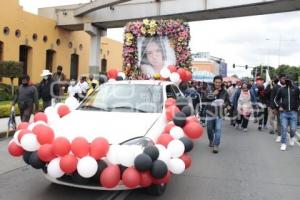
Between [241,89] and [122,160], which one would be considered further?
[241,89]

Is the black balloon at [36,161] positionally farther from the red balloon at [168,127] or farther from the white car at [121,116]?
the red balloon at [168,127]

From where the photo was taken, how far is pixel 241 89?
1494cm

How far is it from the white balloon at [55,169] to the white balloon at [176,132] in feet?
5.81

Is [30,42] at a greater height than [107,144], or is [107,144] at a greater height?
[30,42]

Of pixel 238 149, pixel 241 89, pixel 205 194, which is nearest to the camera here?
pixel 205 194

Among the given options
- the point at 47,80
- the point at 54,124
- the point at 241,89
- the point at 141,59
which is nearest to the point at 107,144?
the point at 54,124

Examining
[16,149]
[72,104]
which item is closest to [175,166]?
[16,149]

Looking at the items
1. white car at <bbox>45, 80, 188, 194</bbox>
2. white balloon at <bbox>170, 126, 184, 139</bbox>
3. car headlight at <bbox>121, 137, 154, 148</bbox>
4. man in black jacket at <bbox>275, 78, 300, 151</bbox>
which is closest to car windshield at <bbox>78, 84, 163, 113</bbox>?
white car at <bbox>45, 80, 188, 194</bbox>

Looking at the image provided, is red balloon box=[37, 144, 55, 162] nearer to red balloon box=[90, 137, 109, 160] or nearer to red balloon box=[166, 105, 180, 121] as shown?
red balloon box=[90, 137, 109, 160]

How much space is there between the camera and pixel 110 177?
489 centimetres

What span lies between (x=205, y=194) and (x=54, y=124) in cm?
248

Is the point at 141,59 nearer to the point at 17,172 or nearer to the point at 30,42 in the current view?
the point at 17,172

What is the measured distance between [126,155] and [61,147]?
2.65 feet

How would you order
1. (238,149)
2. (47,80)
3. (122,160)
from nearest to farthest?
(122,160) → (238,149) → (47,80)
